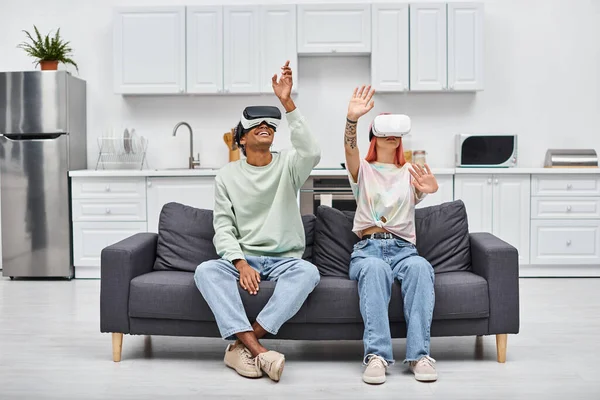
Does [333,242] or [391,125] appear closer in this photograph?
[391,125]

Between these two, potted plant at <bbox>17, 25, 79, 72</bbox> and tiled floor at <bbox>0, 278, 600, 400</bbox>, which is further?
potted plant at <bbox>17, 25, 79, 72</bbox>

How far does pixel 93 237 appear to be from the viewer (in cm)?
568

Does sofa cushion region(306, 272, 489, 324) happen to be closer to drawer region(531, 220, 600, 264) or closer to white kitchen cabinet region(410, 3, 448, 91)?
drawer region(531, 220, 600, 264)

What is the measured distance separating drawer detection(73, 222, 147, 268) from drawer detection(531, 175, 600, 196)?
9.98ft

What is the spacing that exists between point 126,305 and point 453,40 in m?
3.63

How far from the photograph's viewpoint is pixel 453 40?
5750 mm

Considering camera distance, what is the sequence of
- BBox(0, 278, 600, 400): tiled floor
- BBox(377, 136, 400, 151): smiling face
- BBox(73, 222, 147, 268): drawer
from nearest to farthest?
BBox(0, 278, 600, 400): tiled floor → BBox(377, 136, 400, 151): smiling face → BBox(73, 222, 147, 268): drawer

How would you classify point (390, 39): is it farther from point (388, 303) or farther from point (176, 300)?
point (176, 300)

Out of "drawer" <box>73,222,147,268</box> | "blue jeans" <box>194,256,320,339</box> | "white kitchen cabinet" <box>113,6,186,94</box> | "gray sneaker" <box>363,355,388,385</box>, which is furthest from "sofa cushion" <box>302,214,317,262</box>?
"white kitchen cabinet" <box>113,6,186,94</box>

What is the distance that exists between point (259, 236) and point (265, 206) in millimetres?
146

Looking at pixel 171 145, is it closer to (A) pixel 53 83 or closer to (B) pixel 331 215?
(A) pixel 53 83

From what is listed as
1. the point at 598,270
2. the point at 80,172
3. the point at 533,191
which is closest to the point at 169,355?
the point at 80,172

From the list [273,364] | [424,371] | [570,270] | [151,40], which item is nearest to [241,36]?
[151,40]

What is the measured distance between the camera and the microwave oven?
5770 mm
